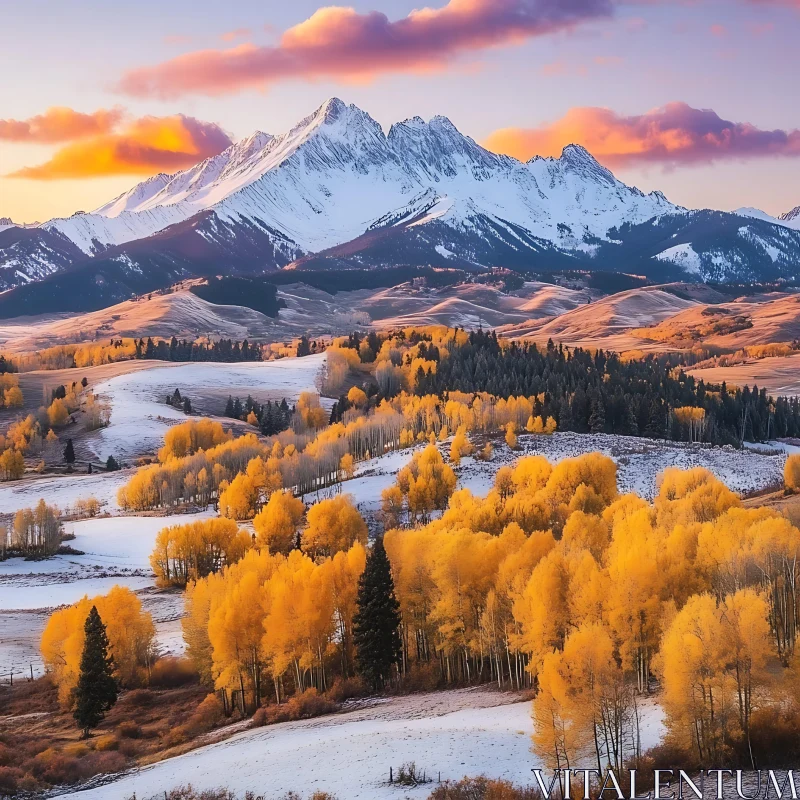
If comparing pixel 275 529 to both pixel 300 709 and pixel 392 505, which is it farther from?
pixel 300 709

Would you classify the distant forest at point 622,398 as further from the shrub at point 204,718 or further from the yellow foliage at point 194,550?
the shrub at point 204,718

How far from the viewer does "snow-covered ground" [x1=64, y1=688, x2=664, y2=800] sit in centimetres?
4259

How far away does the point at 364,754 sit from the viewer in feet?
150

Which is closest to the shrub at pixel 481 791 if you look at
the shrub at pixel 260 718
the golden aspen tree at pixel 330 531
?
the shrub at pixel 260 718

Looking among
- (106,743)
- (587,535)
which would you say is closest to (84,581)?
(106,743)

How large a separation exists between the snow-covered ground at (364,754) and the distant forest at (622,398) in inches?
4049

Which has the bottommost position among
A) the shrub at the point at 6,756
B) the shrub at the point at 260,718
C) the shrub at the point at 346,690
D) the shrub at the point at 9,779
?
the shrub at the point at 260,718

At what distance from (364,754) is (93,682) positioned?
23569mm

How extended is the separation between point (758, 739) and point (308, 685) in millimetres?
32927

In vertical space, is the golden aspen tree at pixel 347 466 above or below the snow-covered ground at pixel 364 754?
above

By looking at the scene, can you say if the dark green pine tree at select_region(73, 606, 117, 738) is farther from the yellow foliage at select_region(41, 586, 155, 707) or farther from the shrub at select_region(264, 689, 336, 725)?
the shrub at select_region(264, 689, 336, 725)

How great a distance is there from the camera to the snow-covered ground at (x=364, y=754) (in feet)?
140

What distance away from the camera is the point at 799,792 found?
37.0 meters

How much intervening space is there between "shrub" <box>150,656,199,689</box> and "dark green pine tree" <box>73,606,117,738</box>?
22.6 feet
